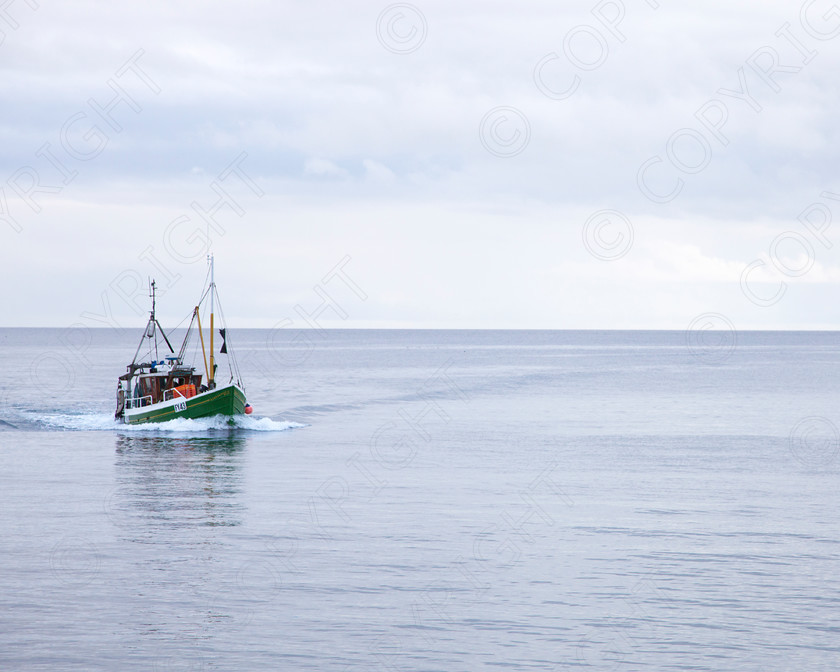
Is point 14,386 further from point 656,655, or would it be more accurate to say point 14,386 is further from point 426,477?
point 656,655

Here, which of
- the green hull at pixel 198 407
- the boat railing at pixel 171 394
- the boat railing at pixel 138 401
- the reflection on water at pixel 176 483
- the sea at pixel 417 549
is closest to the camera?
the sea at pixel 417 549

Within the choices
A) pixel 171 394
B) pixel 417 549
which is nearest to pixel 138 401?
pixel 171 394

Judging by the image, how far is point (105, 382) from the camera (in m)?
133

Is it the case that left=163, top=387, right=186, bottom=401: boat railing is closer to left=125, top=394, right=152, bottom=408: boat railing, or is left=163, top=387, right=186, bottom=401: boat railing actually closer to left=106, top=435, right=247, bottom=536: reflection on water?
left=125, top=394, right=152, bottom=408: boat railing

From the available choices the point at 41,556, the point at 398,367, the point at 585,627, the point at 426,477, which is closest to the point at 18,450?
the point at 426,477

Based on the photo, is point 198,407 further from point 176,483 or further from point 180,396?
point 176,483

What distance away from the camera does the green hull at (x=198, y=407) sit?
69000 mm

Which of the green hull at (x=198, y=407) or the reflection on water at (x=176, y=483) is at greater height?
the green hull at (x=198, y=407)

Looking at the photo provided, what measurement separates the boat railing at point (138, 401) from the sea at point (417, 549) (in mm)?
2642

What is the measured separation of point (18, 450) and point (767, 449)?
4531cm

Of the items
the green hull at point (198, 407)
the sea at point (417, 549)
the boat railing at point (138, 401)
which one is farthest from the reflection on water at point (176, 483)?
the boat railing at point (138, 401)

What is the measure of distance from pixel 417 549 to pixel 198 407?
40.2m

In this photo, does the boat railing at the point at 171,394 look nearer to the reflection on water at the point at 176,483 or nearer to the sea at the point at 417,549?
the sea at the point at 417,549

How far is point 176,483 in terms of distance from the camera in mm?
46281
